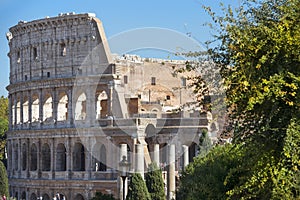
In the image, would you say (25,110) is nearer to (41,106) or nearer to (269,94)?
(41,106)

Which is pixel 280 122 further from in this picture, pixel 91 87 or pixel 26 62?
pixel 26 62

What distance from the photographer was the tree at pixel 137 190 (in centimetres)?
3086

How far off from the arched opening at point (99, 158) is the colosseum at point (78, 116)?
0.06 m

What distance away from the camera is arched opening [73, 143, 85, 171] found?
45.1 m

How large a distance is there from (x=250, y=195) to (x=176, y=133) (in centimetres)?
3066

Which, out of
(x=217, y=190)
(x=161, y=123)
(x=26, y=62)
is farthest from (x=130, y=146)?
(x=217, y=190)

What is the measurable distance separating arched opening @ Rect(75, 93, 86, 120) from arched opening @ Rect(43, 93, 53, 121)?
74.2 inches

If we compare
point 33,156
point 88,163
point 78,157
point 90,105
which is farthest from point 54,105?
point 88,163

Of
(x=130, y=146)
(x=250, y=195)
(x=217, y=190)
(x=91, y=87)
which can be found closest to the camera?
(x=250, y=195)

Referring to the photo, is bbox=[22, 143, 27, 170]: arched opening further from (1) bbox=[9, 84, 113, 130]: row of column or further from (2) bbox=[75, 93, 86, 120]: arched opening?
(2) bbox=[75, 93, 86, 120]: arched opening

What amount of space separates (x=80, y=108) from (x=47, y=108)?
7.79 feet

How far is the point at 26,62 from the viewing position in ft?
158

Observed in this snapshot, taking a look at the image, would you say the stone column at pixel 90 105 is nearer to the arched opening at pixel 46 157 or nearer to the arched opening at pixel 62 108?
the arched opening at pixel 62 108

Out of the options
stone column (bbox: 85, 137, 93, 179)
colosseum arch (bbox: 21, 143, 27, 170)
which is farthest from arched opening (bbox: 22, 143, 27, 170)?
stone column (bbox: 85, 137, 93, 179)
